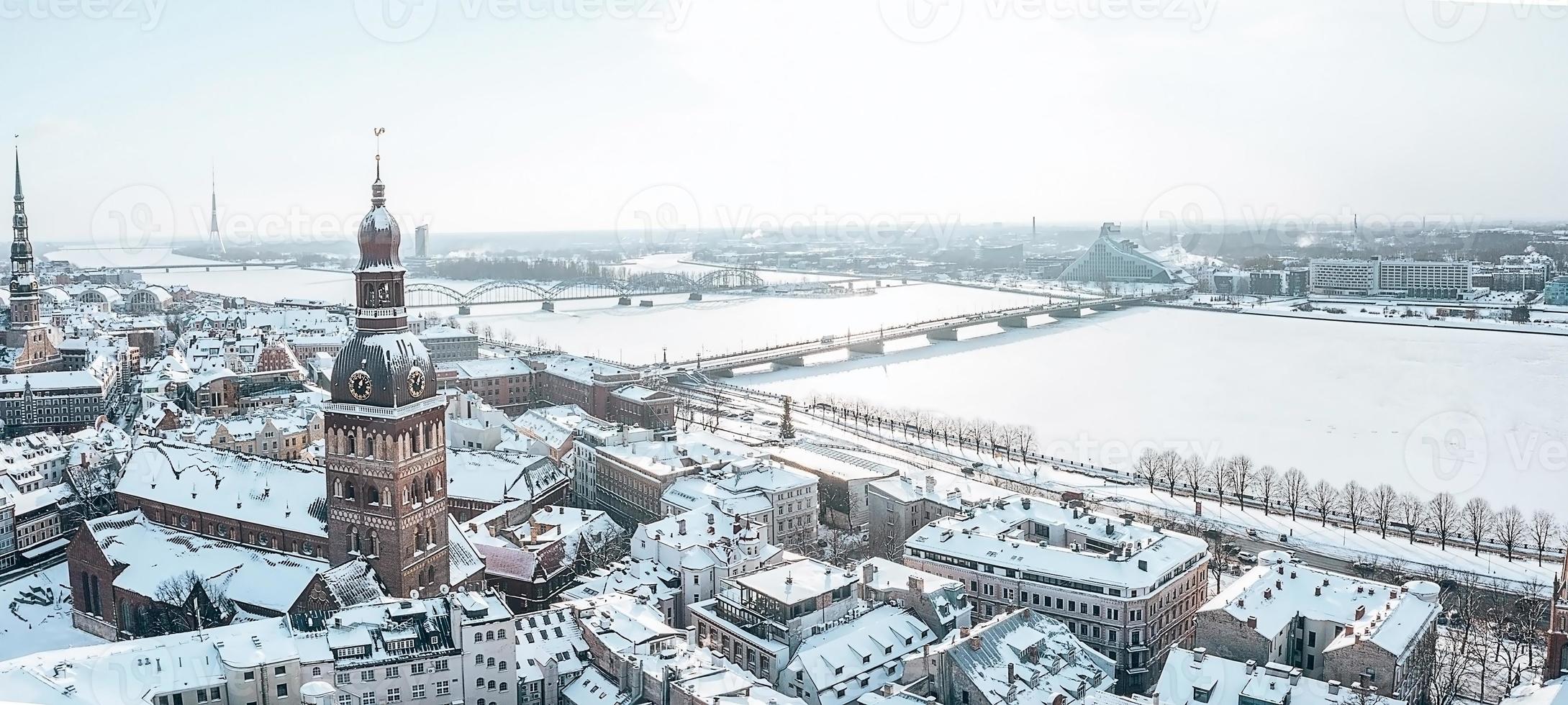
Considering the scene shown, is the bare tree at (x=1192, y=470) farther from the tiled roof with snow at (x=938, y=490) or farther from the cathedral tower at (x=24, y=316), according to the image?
the cathedral tower at (x=24, y=316)

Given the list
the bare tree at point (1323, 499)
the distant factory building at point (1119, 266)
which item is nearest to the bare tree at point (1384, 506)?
the bare tree at point (1323, 499)

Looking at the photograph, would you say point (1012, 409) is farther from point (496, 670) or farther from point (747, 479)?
point (496, 670)

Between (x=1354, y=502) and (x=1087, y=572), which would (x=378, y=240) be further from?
(x=1354, y=502)

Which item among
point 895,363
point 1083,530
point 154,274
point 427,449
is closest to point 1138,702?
point 1083,530

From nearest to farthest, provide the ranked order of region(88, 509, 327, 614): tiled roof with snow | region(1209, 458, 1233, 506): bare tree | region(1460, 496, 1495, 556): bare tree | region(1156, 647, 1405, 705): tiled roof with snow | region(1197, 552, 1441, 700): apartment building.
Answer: region(1156, 647, 1405, 705): tiled roof with snow → region(1197, 552, 1441, 700): apartment building → region(88, 509, 327, 614): tiled roof with snow → region(1460, 496, 1495, 556): bare tree → region(1209, 458, 1233, 506): bare tree

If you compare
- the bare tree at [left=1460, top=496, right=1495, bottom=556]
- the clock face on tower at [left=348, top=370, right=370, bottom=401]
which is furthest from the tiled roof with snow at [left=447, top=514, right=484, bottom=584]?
the bare tree at [left=1460, top=496, right=1495, bottom=556]

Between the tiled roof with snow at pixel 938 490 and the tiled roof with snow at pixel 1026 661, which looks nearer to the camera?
the tiled roof with snow at pixel 1026 661

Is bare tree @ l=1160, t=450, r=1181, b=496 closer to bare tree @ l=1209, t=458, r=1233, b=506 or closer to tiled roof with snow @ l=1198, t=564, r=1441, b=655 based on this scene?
bare tree @ l=1209, t=458, r=1233, b=506
